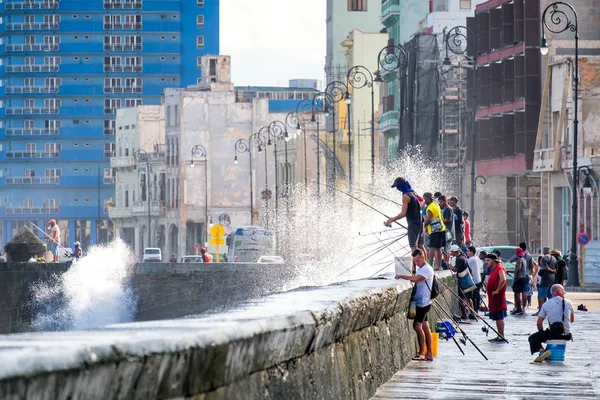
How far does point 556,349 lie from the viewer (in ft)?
60.3

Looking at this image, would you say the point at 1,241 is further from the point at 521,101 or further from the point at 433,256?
the point at 433,256

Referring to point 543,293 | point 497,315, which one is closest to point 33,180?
point 543,293

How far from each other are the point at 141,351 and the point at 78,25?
167179mm

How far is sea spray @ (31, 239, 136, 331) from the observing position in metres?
61.5

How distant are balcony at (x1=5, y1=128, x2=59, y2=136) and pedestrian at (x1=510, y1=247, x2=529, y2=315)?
13970 centimetres

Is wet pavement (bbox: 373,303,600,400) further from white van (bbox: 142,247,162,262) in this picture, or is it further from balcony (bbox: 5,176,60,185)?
balcony (bbox: 5,176,60,185)

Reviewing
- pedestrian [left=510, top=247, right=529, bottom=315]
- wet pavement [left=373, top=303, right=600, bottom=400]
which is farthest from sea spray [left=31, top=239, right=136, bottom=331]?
wet pavement [left=373, top=303, right=600, bottom=400]

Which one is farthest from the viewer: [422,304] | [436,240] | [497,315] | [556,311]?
[436,240]

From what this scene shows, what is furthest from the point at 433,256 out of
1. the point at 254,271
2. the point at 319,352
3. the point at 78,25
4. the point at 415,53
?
the point at 78,25

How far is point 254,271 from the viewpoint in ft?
179

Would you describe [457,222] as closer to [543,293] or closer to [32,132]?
[543,293]

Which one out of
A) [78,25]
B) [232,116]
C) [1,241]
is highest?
[78,25]

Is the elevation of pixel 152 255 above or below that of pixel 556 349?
below

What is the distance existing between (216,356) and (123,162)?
141836mm
